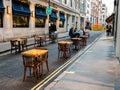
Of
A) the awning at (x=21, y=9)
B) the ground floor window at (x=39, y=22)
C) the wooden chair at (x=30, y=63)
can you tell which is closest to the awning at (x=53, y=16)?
the ground floor window at (x=39, y=22)

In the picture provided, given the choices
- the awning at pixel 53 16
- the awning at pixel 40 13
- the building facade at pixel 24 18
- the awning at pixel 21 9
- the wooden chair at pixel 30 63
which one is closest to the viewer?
the wooden chair at pixel 30 63

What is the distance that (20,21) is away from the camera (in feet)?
91.8

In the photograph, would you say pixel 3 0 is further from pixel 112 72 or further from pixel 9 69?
pixel 112 72

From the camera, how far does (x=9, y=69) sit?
1060 cm

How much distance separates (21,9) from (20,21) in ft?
4.67

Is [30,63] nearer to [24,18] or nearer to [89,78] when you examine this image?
[89,78]

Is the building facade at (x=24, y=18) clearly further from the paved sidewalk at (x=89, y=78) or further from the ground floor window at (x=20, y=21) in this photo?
the paved sidewalk at (x=89, y=78)

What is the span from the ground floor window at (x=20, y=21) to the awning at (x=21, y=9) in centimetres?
52

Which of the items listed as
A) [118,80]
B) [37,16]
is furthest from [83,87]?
[37,16]

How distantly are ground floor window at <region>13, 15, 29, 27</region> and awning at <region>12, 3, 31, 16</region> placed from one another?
523mm

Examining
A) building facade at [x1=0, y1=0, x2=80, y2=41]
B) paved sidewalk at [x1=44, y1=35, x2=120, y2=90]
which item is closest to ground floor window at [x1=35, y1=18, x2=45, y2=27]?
building facade at [x1=0, y1=0, x2=80, y2=41]

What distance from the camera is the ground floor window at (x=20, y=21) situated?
2629 cm

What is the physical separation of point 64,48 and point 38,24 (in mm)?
20794

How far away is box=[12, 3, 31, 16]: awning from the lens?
84.9ft
